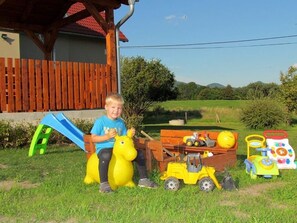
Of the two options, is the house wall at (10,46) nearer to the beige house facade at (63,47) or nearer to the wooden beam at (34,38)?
the beige house facade at (63,47)

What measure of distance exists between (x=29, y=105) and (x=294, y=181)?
662 cm

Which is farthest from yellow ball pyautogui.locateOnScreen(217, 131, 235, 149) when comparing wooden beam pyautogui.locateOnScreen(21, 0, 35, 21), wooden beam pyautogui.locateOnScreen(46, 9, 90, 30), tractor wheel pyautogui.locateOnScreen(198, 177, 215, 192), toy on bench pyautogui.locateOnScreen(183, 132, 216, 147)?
wooden beam pyautogui.locateOnScreen(21, 0, 35, 21)

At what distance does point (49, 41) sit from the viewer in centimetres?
1320

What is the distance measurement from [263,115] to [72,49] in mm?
10255

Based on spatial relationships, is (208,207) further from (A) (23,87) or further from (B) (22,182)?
(A) (23,87)

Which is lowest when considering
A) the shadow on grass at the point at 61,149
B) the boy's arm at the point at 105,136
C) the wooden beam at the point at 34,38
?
the shadow on grass at the point at 61,149

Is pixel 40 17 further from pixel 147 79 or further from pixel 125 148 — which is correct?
pixel 147 79

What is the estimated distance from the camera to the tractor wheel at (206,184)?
4.57 meters

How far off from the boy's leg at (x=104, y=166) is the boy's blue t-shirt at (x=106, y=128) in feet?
0.60

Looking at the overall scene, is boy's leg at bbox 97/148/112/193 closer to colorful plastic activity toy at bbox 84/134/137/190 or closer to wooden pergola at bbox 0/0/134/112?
colorful plastic activity toy at bbox 84/134/137/190

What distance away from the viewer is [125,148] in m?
4.71

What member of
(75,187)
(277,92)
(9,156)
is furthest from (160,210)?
(277,92)

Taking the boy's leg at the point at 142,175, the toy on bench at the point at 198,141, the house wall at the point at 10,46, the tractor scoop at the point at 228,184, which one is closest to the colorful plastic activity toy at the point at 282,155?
the toy on bench at the point at 198,141

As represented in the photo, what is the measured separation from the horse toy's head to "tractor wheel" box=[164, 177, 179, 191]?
516 millimetres
